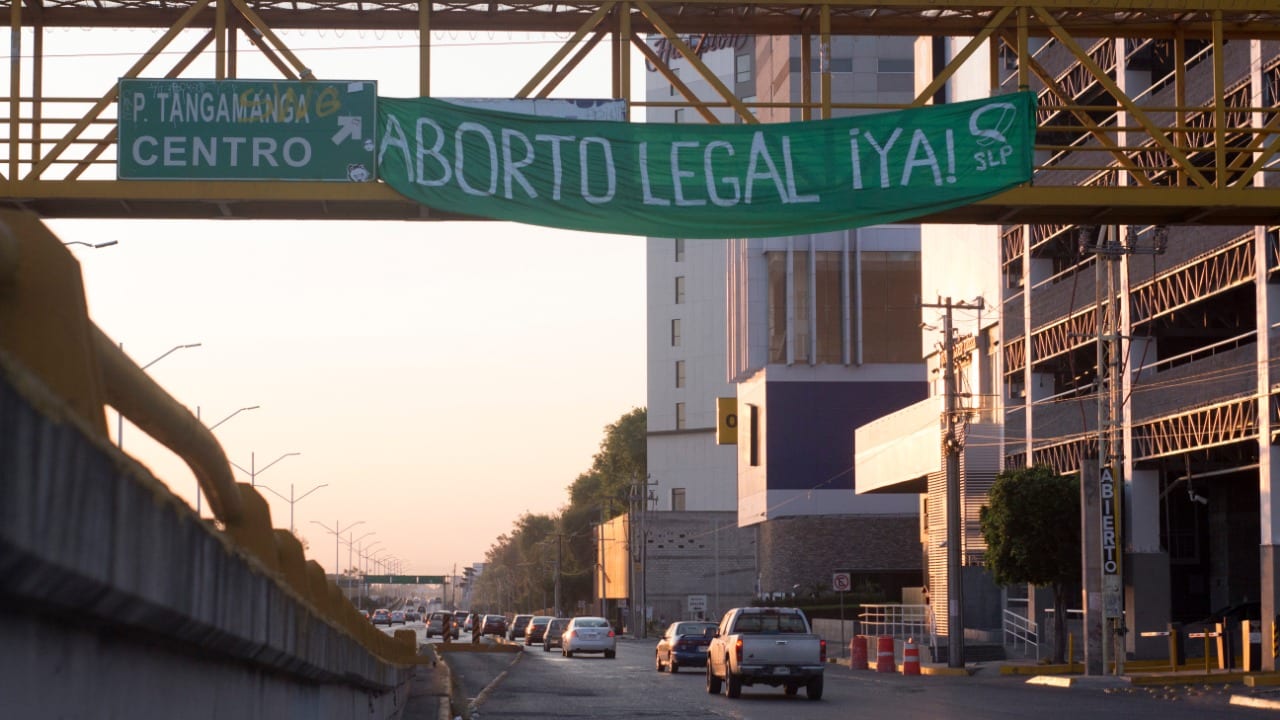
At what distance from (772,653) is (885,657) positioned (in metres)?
17.7

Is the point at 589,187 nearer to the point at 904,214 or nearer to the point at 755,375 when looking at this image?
the point at 904,214

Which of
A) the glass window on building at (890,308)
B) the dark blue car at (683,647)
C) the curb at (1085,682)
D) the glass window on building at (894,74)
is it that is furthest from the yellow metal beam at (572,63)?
the glass window on building at (894,74)

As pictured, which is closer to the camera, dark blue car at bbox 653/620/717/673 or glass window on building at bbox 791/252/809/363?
dark blue car at bbox 653/620/717/673

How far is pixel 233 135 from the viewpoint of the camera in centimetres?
1948

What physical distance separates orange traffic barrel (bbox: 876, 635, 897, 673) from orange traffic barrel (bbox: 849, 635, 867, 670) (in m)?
2.92

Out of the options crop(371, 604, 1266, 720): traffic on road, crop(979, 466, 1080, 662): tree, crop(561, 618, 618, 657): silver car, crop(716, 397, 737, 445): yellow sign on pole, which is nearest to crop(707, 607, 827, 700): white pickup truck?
crop(371, 604, 1266, 720): traffic on road

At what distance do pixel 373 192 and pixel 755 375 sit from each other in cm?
8339

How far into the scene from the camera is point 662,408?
134 m

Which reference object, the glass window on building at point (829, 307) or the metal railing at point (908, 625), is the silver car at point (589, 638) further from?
the glass window on building at point (829, 307)

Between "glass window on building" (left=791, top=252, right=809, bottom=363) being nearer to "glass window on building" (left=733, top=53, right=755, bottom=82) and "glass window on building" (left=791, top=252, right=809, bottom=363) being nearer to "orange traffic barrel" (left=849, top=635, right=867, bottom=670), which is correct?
"glass window on building" (left=733, top=53, right=755, bottom=82)

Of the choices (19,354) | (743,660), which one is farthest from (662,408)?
(19,354)

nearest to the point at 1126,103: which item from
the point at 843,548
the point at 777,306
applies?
the point at 843,548

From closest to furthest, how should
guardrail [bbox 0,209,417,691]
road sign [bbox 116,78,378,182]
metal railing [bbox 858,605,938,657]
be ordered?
guardrail [bbox 0,209,417,691], road sign [bbox 116,78,378,182], metal railing [bbox 858,605,938,657]

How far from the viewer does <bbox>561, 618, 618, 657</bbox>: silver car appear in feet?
191
